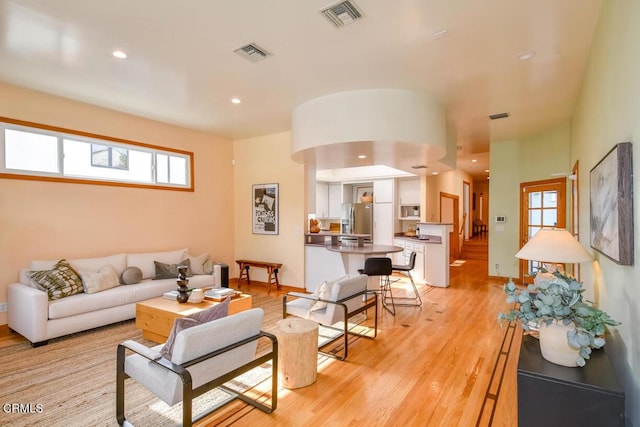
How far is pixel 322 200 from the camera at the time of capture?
974 centimetres

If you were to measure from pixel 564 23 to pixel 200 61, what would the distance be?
3.46m

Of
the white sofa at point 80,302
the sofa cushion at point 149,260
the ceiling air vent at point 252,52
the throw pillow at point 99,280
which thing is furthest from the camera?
the sofa cushion at point 149,260

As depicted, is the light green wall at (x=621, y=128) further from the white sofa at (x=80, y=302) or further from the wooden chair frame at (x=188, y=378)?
the white sofa at (x=80, y=302)

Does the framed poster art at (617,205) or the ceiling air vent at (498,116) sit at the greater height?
the ceiling air vent at (498,116)

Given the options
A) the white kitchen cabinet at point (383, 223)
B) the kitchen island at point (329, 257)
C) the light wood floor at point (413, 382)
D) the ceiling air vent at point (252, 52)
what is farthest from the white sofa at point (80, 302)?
the white kitchen cabinet at point (383, 223)

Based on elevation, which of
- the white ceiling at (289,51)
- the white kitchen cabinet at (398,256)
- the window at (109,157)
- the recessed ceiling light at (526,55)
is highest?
the white ceiling at (289,51)

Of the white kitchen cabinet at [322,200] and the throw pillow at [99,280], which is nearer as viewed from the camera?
the throw pillow at [99,280]

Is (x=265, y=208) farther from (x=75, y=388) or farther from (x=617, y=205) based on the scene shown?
(x=617, y=205)

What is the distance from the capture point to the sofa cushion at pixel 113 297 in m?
3.76

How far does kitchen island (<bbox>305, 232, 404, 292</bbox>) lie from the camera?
18.6 feet

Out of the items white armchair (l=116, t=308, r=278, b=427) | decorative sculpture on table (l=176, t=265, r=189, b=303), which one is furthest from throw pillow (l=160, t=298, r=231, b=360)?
decorative sculpture on table (l=176, t=265, r=189, b=303)

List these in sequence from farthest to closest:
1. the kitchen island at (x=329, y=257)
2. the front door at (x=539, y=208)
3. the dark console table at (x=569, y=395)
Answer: the front door at (x=539, y=208) < the kitchen island at (x=329, y=257) < the dark console table at (x=569, y=395)

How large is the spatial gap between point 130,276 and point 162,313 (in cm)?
148

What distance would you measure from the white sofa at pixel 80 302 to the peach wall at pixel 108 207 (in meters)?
0.32
